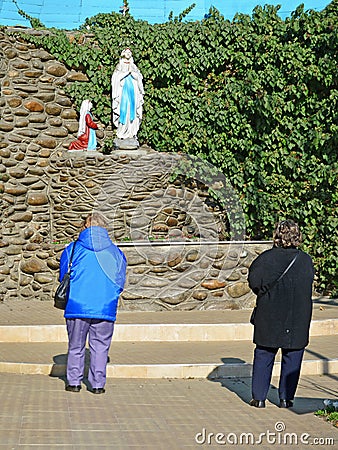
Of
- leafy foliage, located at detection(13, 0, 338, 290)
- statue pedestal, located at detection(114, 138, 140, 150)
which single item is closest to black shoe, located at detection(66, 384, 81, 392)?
leafy foliage, located at detection(13, 0, 338, 290)

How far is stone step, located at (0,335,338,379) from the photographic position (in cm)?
702

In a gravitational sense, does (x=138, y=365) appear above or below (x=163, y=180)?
below

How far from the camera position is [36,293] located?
10.9 meters

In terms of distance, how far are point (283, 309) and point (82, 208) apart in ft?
21.8

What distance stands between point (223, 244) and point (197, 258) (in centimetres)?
45

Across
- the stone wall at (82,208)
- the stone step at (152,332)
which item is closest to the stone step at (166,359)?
the stone step at (152,332)

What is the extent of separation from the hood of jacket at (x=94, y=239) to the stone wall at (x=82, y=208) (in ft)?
12.0

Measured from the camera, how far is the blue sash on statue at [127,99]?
12.8 m

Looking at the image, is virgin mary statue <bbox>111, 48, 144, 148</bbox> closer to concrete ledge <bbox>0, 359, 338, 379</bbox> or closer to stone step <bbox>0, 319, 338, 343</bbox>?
stone step <bbox>0, 319, 338, 343</bbox>

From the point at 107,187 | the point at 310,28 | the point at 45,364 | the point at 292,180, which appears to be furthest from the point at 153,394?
the point at 310,28

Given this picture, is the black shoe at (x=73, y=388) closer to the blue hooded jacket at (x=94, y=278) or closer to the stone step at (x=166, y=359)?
the blue hooded jacket at (x=94, y=278)

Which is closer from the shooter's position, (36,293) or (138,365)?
(138,365)

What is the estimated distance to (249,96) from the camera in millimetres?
12477

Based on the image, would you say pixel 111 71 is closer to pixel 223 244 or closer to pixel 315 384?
pixel 223 244
